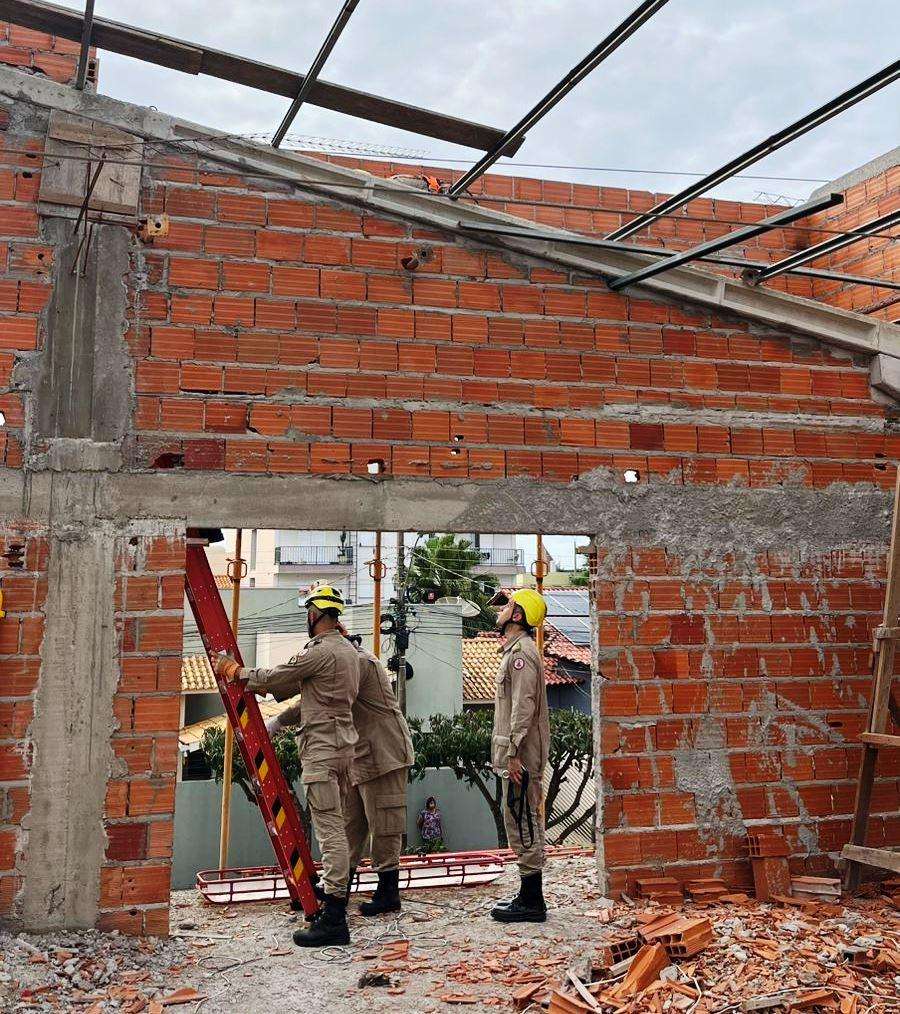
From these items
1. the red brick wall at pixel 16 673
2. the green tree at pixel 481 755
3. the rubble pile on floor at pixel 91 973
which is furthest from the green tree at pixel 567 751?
the red brick wall at pixel 16 673

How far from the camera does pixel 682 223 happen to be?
22.7ft

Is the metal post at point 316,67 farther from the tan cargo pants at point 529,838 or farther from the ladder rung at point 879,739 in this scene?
the ladder rung at point 879,739

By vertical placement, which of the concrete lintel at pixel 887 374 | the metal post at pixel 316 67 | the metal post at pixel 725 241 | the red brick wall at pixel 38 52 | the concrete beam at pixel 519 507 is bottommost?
the concrete beam at pixel 519 507

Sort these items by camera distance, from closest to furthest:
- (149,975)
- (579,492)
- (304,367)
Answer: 1. (149,975)
2. (304,367)
3. (579,492)

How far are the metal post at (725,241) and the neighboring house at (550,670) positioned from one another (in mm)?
17950

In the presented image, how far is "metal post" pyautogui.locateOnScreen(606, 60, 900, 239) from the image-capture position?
4191 mm

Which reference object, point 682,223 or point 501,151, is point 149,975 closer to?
point 501,151

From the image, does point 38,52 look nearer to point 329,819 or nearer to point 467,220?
point 467,220

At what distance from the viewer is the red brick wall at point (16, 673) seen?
481cm

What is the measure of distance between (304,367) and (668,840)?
3.66m

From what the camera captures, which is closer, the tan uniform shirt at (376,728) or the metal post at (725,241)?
the metal post at (725,241)

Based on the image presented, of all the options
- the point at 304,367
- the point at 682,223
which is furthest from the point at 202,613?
the point at 682,223

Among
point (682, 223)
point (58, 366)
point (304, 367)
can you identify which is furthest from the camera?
point (682, 223)

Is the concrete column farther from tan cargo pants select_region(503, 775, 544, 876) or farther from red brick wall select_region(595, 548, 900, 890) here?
red brick wall select_region(595, 548, 900, 890)
